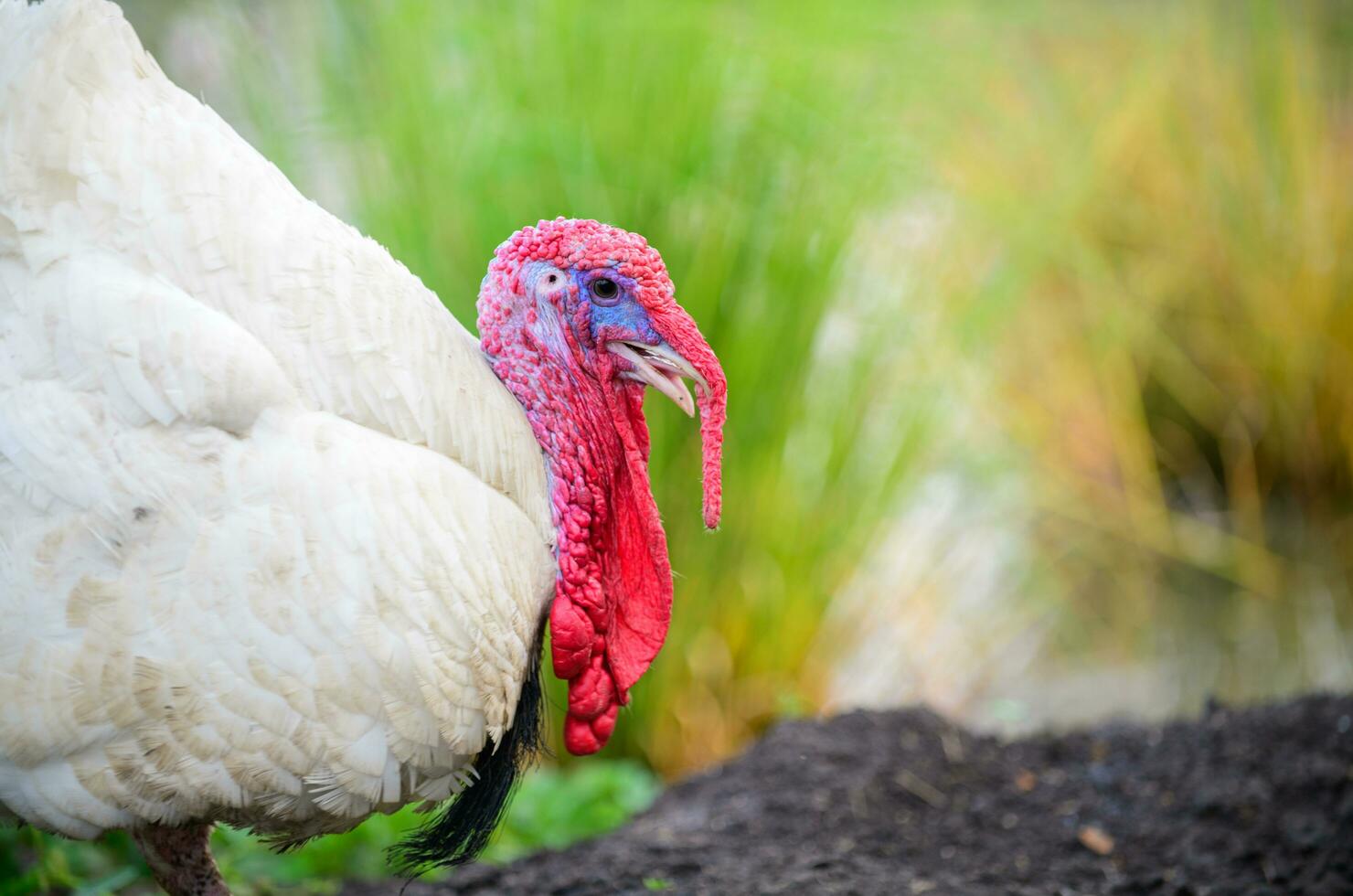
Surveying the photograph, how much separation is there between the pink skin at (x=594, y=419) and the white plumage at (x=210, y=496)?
0.13 meters

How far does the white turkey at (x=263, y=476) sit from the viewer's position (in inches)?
68.5

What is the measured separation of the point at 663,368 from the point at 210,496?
774mm

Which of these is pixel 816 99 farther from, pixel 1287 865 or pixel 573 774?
pixel 1287 865

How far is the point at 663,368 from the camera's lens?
7.06 feet

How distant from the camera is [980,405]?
4523 millimetres

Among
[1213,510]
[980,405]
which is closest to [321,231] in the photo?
[980,405]

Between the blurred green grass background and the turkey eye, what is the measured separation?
1.40 m

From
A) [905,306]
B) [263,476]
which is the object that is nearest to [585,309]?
[263,476]

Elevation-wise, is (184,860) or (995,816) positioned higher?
(184,860)

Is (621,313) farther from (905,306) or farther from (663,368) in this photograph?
(905,306)

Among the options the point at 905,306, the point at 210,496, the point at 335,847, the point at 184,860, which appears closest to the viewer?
the point at 210,496

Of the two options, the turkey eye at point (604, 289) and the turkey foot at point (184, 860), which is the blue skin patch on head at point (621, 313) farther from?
the turkey foot at point (184, 860)

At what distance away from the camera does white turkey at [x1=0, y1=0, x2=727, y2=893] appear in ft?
5.71

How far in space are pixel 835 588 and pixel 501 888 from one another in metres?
1.60
